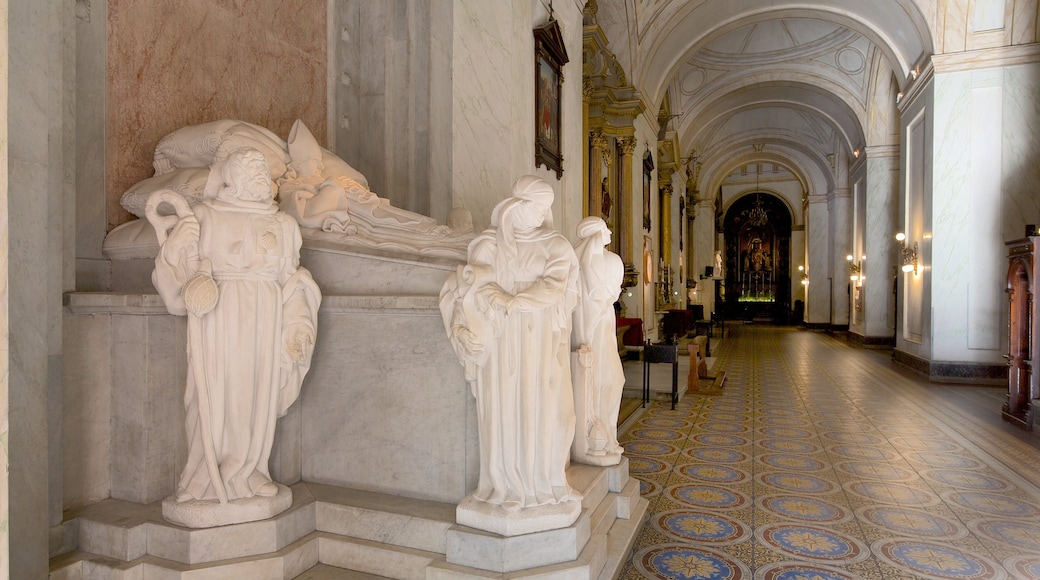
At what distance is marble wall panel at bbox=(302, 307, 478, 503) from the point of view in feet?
9.38

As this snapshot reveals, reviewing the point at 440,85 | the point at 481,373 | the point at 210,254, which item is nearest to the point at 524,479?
the point at 481,373

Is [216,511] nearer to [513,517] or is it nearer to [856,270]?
[513,517]

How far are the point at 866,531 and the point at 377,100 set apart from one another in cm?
495

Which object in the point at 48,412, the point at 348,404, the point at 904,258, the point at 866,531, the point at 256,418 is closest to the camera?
the point at 48,412


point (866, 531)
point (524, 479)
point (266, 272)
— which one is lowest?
point (866, 531)

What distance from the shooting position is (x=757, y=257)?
31.2 metres

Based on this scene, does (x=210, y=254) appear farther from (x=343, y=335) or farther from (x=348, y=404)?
(x=348, y=404)

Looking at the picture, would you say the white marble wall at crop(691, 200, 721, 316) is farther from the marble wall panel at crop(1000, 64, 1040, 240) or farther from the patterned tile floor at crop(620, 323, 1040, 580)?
the patterned tile floor at crop(620, 323, 1040, 580)

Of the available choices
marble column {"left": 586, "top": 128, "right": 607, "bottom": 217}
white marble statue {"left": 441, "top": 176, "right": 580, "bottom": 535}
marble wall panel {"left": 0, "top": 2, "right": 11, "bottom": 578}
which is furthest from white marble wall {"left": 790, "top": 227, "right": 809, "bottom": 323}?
marble wall panel {"left": 0, "top": 2, "right": 11, "bottom": 578}

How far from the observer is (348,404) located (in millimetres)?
3064

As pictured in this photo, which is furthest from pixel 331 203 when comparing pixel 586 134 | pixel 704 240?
pixel 704 240

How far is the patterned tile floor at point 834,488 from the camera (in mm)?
3068

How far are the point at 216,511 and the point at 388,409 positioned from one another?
2.78 ft

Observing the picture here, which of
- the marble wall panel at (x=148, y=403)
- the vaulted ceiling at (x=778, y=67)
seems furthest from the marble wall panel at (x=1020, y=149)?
the marble wall panel at (x=148, y=403)
